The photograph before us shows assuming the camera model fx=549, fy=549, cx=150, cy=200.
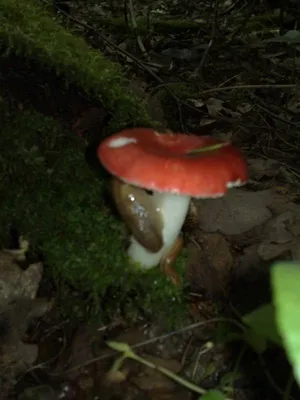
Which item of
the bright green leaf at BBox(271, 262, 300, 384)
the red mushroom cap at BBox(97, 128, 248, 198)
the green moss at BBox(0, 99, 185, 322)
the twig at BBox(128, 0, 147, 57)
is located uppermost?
the bright green leaf at BBox(271, 262, 300, 384)

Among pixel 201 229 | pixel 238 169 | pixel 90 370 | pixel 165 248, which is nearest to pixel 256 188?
pixel 201 229

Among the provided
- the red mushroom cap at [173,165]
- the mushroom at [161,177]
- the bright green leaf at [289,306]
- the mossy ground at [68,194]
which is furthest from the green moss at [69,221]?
the bright green leaf at [289,306]

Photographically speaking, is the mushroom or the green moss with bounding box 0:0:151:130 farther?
the green moss with bounding box 0:0:151:130

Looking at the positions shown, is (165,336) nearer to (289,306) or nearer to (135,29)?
(289,306)

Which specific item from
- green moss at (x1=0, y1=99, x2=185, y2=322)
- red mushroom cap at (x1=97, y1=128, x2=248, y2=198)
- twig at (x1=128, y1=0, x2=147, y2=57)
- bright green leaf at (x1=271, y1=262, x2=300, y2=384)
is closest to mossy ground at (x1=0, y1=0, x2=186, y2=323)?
green moss at (x1=0, y1=99, x2=185, y2=322)

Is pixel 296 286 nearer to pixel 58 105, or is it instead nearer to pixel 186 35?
pixel 58 105

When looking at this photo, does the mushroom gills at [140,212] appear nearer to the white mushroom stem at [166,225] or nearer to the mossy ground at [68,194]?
the white mushroom stem at [166,225]

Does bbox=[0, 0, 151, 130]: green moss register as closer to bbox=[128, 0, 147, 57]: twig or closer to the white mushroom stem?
the white mushroom stem

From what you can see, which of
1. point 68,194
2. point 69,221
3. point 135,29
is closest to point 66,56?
point 68,194
